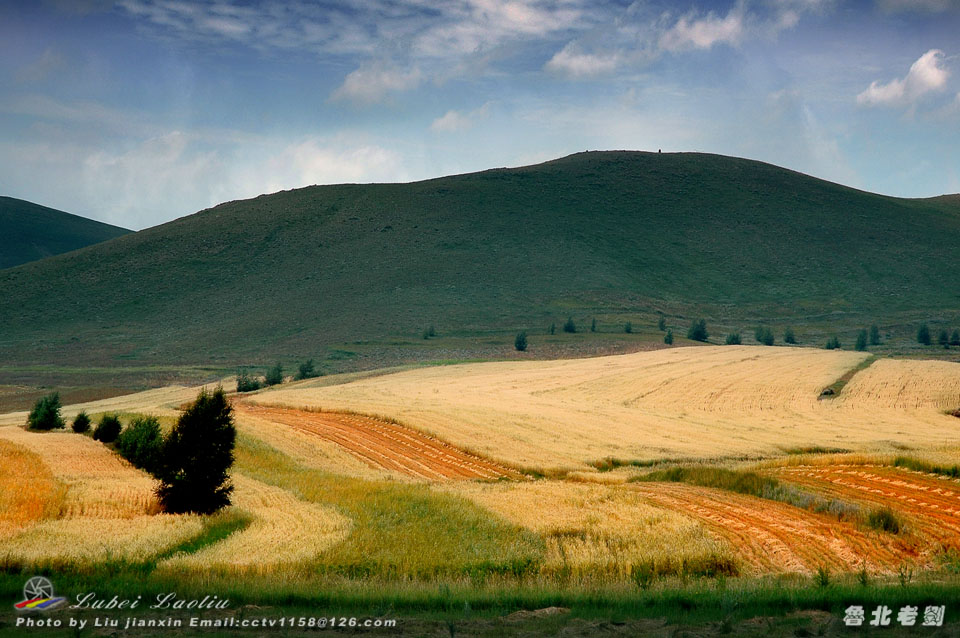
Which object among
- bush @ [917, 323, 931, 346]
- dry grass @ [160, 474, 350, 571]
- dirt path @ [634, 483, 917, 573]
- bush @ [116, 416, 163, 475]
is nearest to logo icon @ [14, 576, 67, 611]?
dry grass @ [160, 474, 350, 571]

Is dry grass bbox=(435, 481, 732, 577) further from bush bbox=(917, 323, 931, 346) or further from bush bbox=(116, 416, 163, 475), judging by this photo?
bush bbox=(917, 323, 931, 346)

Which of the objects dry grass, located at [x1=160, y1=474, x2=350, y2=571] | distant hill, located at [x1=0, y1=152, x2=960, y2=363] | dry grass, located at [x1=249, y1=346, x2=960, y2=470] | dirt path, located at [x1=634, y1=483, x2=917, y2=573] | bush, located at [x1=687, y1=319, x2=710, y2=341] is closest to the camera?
dry grass, located at [x1=160, y1=474, x2=350, y2=571]

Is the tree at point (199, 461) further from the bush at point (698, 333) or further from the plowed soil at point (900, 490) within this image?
the bush at point (698, 333)

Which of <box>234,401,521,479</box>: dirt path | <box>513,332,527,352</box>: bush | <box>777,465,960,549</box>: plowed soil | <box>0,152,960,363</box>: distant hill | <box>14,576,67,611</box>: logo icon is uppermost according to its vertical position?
<box>0,152,960,363</box>: distant hill

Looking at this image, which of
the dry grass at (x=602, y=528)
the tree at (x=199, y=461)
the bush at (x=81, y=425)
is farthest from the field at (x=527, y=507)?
the bush at (x=81, y=425)

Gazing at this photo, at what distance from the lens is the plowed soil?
1842 cm

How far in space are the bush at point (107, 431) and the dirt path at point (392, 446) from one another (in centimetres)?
790

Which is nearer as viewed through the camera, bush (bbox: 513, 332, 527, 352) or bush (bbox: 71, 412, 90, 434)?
bush (bbox: 71, 412, 90, 434)

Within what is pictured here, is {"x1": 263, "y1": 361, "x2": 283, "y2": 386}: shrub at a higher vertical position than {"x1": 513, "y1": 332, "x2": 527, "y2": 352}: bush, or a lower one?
lower

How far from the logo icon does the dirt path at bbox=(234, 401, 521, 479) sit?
16052 millimetres

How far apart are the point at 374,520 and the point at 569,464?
12.1m

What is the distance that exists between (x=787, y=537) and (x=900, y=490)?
805cm

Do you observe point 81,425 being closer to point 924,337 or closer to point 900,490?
point 900,490

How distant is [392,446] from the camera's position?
35000 mm
